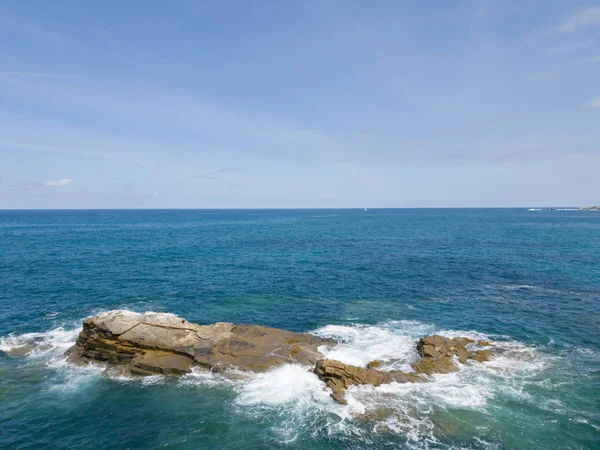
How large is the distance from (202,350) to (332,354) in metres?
12.9

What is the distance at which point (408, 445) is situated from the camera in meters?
21.8

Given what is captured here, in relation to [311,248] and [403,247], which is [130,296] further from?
[403,247]

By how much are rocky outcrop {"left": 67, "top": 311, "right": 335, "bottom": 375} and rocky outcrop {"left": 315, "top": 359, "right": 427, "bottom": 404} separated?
11.0 ft

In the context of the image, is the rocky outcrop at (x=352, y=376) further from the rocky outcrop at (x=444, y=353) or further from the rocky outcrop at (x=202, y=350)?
the rocky outcrop at (x=444, y=353)

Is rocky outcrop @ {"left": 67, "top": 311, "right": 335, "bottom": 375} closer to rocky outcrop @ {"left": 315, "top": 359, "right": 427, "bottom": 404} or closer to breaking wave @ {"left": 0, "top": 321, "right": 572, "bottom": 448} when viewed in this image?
breaking wave @ {"left": 0, "top": 321, "right": 572, "bottom": 448}

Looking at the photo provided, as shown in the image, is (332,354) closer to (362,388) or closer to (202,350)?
(362,388)

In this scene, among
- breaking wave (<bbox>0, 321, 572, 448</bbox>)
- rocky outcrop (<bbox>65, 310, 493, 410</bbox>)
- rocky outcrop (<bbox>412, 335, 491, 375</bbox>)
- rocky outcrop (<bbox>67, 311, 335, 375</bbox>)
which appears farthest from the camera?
rocky outcrop (<bbox>67, 311, 335, 375</bbox>)

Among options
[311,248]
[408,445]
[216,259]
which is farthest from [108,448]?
[311,248]

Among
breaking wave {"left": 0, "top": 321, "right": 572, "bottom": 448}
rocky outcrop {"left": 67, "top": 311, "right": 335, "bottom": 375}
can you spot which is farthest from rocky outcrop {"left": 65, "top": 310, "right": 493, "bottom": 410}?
breaking wave {"left": 0, "top": 321, "right": 572, "bottom": 448}

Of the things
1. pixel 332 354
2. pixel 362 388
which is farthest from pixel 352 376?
pixel 332 354

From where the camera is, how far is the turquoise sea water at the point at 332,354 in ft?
76.9

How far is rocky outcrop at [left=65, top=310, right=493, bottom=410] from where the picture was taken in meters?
31.2

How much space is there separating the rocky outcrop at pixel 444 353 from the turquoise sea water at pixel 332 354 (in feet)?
3.71

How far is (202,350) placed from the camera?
33156 millimetres
